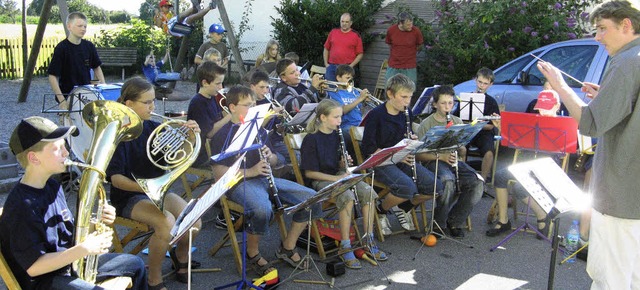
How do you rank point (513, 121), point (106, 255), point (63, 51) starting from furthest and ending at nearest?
point (63, 51) < point (513, 121) < point (106, 255)

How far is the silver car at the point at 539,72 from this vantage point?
7406 millimetres

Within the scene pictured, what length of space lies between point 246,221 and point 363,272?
105 cm

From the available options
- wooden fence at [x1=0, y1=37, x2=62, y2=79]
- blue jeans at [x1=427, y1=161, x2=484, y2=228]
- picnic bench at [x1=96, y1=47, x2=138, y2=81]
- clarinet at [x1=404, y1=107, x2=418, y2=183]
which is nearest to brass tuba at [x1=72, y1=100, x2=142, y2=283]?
clarinet at [x1=404, y1=107, x2=418, y2=183]

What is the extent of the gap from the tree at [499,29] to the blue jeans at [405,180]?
5341mm

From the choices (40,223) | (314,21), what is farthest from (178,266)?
(314,21)

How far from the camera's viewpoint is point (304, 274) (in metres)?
4.55

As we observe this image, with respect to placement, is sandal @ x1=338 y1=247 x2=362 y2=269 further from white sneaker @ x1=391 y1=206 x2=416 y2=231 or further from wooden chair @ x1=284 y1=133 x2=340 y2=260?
white sneaker @ x1=391 y1=206 x2=416 y2=231

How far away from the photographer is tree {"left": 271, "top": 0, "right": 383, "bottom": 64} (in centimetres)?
1271

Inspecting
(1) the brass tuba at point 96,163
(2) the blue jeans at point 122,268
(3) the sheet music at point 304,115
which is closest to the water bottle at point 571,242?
(3) the sheet music at point 304,115

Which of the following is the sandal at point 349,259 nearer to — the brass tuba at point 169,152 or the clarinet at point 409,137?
the clarinet at point 409,137

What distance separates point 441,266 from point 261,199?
5.23 ft

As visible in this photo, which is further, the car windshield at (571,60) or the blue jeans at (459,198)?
the car windshield at (571,60)

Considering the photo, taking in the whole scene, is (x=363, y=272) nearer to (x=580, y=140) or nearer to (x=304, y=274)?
(x=304, y=274)

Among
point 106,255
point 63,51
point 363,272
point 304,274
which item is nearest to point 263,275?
point 304,274
